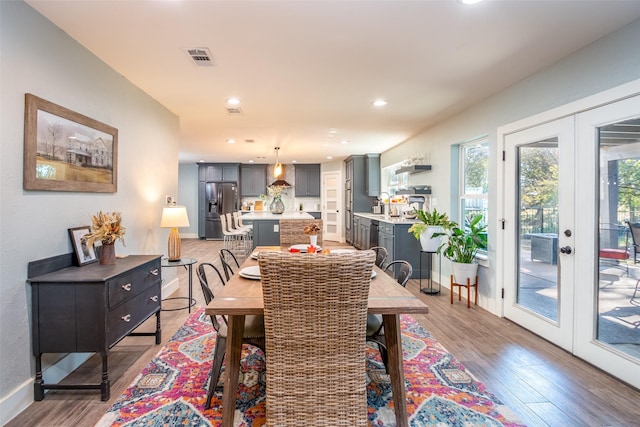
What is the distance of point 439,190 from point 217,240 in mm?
7270

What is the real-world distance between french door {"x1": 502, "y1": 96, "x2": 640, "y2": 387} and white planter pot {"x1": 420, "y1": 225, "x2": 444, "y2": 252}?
1070 millimetres

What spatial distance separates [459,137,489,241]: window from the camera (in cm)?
415

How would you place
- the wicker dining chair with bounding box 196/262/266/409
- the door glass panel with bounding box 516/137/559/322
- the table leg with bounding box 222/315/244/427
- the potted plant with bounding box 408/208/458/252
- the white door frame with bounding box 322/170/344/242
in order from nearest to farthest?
the table leg with bounding box 222/315/244/427 < the wicker dining chair with bounding box 196/262/266/409 < the door glass panel with bounding box 516/137/559/322 < the potted plant with bounding box 408/208/458/252 < the white door frame with bounding box 322/170/344/242

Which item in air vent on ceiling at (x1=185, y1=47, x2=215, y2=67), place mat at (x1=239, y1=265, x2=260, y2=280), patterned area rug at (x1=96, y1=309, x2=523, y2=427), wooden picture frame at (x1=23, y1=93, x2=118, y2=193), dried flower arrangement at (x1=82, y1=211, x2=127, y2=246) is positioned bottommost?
patterned area rug at (x1=96, y1=309, x2=523, y2=427)

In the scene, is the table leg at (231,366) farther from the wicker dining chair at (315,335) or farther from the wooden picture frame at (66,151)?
the wooden picture frame at (66,151)

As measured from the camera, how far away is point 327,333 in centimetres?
152

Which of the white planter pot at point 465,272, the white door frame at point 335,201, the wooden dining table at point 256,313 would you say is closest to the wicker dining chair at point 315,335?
the wooden dining table at point 256,313

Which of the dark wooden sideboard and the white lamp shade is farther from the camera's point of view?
the white lamp shade

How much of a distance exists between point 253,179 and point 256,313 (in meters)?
9.15

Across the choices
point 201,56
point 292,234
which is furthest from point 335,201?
point 201,56

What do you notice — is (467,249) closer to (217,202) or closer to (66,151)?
(66,151)

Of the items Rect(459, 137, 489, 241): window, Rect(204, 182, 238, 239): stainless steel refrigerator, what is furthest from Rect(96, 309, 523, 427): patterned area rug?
Rect(204, 182, 238, 239): stainless steel refrigerator

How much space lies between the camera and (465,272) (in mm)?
3908

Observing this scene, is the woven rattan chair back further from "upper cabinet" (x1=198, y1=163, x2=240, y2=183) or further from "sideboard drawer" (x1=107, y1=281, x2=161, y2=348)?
"upper cabinet" (x1=198, y1=163, x2=240, y2=183)
